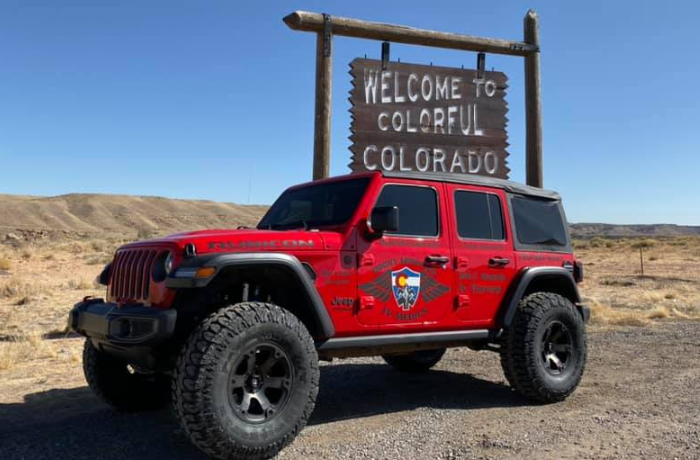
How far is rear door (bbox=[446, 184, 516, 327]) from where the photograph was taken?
5.52m

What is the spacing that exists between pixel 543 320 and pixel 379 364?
2811mm

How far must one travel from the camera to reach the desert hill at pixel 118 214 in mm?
78188

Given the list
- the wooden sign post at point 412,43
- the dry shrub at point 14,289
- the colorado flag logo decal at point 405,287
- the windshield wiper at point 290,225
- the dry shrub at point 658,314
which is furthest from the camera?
the dry shrub at point 14,289

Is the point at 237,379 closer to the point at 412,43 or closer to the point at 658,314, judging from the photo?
the point at 412,43

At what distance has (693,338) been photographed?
9461 millimetres

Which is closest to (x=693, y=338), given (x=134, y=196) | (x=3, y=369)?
(x=3, y=369)

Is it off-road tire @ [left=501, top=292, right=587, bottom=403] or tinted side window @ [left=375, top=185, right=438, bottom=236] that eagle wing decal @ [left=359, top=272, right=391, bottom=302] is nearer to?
tinted side window @ [left=375, top=185, right=438, bottom=236]

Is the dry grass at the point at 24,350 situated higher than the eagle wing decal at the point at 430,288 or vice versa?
the eagle wing decal at the point at 430,288

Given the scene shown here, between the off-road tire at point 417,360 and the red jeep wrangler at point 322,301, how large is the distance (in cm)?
150

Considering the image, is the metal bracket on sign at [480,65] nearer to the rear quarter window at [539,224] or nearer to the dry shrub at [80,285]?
the rear quarter window at [539,224]

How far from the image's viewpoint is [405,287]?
5.11 meters

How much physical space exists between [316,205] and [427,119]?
3.43 m

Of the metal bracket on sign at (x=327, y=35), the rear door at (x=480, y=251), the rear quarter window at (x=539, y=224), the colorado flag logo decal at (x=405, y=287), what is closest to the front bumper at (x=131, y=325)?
the colorado flag logo decal at (x=405, y=287)

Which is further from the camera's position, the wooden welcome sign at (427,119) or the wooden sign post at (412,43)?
the wooden welcome sign at (427,119)
